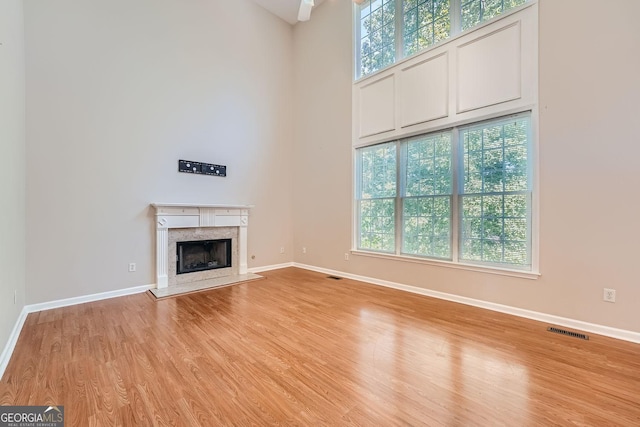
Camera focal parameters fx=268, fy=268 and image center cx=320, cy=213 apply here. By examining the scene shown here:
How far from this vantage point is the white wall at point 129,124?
3270mm

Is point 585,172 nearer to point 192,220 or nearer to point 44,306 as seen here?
point 192,220

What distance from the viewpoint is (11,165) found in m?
2.40

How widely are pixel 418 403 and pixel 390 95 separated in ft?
13.4

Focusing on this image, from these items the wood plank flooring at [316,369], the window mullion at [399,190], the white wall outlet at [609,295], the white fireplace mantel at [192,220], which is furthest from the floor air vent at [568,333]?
the white fireplace mantel at [192,220]

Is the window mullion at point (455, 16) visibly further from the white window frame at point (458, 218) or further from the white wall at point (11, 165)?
the white wall at point (11, 165)

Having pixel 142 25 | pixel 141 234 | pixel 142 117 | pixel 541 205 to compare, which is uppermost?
pixel 142 25

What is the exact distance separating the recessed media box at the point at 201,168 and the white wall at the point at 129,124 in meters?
0.10

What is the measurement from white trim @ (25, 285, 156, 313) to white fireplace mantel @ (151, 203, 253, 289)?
10.4 inches

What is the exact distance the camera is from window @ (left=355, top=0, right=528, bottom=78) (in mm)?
3469

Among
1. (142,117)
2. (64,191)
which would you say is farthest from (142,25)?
(64,191)

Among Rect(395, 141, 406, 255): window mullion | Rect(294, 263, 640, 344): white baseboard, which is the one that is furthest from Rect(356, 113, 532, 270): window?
Rect(294, 263, 640, 344): white baseboard

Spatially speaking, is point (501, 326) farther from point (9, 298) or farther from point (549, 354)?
point (9, 298)

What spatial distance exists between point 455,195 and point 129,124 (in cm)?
470

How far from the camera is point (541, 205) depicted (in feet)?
9.59
